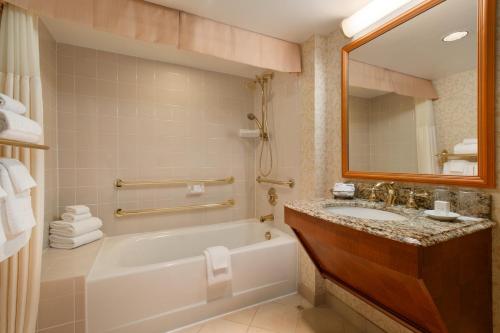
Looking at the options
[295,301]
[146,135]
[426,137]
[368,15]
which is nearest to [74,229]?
[146,135]

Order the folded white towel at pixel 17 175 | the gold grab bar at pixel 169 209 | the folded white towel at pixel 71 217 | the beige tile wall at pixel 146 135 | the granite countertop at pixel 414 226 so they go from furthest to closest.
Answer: the gold grab bar at pixel 169 209 < the beige tile wall at pixel 146 135 < the folded white towel at pixel 71 217 < the folded white towel at pixel 17 175 < the granite countertop at pixel 414 226

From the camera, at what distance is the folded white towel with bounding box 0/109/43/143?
33.1 inches

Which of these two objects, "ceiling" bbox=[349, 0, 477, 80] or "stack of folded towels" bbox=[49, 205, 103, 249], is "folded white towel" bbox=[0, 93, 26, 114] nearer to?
"stack of folded towels" bbox=[49, 205, 103, 249]

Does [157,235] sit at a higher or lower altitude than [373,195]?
lower

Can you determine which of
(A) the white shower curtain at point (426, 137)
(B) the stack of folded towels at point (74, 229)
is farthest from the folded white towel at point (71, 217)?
(A) the white shower curtain at point (426, 137)

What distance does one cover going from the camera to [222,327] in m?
1.57

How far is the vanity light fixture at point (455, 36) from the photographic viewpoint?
109 cm

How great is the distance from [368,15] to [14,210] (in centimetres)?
214

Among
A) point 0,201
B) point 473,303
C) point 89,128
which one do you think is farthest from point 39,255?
point 473,303

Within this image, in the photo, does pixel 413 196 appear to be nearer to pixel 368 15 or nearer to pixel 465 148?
pixel 465 148

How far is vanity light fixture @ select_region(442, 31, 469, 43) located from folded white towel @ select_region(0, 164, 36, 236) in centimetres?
212

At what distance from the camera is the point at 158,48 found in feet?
6.56

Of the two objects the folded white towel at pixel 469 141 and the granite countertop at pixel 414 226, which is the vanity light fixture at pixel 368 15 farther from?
the granite countertop at pixel 414 226

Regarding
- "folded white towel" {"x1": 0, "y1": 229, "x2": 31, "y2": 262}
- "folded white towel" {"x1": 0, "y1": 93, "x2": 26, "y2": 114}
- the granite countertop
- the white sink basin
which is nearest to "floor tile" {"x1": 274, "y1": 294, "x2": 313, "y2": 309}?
the white sink basin
